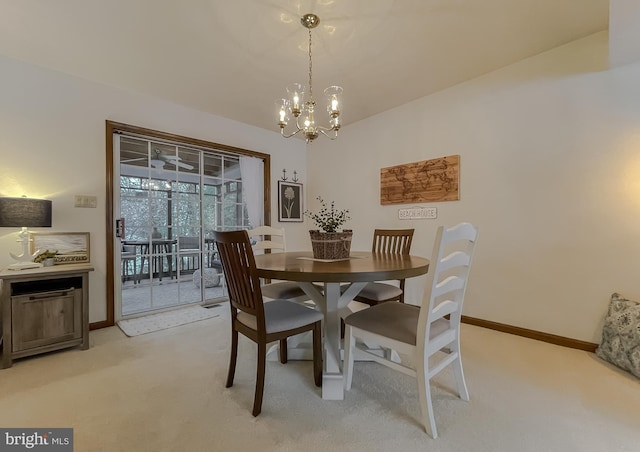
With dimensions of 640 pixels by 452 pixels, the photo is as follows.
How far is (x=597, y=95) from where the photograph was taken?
2.08 m

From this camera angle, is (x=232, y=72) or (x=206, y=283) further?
(x=206, y=283)

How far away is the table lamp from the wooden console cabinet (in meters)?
0.20

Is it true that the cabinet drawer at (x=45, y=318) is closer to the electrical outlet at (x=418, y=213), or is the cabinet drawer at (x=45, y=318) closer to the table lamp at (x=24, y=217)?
the table lamp at (x=24, y=217)

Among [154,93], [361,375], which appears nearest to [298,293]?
[361,375]

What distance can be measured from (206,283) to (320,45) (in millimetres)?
3104

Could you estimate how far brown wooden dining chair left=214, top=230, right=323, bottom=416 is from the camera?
138 cm

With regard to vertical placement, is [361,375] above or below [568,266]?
below

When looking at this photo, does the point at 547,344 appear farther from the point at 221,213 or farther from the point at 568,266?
the point at 221,213

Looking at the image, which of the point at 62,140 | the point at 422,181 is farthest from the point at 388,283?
the point at 62,140

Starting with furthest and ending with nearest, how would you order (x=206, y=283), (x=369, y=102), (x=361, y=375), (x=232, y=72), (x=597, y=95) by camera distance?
(x=206, y=283) < (x=369, y=102) < (x=232, y=72) < (x=597, y=95) < (x=361, y=375)

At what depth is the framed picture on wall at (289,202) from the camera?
4188 millimetres

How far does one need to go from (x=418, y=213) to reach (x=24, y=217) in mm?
3588

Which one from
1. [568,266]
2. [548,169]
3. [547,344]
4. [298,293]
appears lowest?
[547,344]

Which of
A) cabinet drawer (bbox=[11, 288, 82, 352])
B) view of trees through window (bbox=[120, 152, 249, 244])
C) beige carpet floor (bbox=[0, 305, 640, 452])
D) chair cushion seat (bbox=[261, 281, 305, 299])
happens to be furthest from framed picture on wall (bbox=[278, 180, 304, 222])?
cabinet drawer (bbox=[11, 288, 82, 352])
